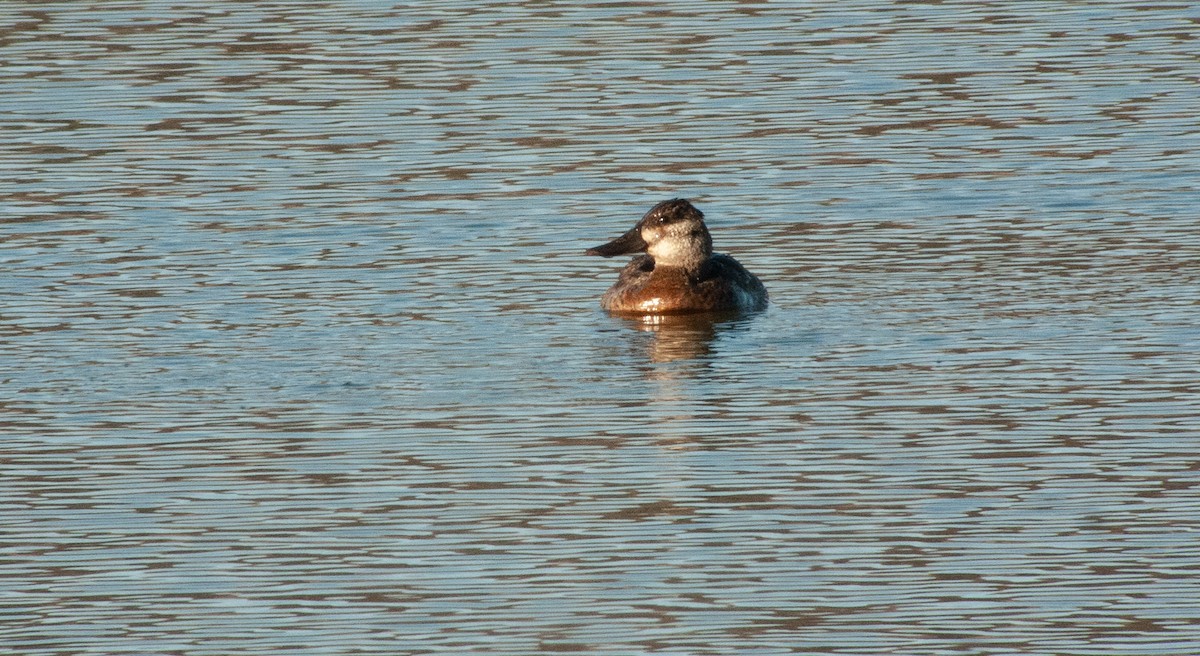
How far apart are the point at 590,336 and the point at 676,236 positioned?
1629 millimetres

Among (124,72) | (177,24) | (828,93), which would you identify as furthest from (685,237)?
(177,24)

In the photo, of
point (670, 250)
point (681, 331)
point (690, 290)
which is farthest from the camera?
point (670, 250)

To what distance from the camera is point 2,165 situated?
19344mm

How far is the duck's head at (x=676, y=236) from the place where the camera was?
1533 centimetres

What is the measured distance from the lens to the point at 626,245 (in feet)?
51.2

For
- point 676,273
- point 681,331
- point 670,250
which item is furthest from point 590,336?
point 670,250

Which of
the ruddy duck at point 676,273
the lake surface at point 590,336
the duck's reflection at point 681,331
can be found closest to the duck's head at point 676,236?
→ the ruddy duck at point 676,273

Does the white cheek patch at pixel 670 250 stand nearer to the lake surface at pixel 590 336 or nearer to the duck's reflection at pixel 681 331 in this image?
the duck's reflection at pixel 681 331

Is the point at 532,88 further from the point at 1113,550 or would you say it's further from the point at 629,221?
the point at 1113,550

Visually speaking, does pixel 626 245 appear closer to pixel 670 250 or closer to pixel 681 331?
pixel 670 250

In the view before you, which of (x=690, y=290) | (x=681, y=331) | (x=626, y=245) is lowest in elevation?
(x=681, y=331)

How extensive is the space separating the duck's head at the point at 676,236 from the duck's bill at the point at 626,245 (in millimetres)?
10

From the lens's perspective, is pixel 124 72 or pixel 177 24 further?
pixel 177 24

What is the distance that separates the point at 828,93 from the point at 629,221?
4.78 m
